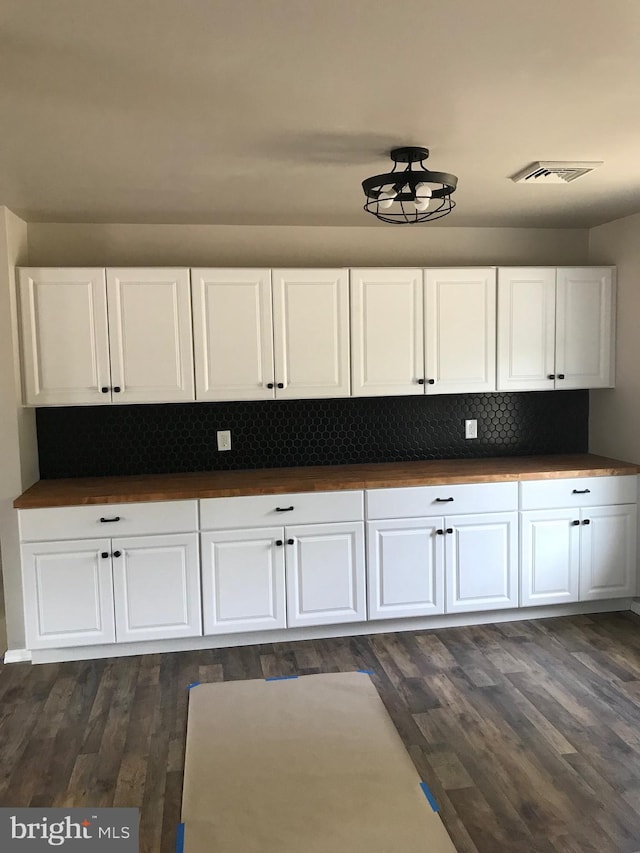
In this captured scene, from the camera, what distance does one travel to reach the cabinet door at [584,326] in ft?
13.6

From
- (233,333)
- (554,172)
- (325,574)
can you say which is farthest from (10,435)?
(554,172)

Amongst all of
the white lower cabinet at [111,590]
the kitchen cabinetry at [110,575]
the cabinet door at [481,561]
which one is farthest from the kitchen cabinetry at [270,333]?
the cabinet door at [481,561]

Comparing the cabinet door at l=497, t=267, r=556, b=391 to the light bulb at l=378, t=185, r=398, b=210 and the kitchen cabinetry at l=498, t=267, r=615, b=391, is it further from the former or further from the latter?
the light bulb at l=378, t=185, r=398, b=210

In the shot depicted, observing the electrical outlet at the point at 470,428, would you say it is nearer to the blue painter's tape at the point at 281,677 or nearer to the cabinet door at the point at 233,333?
the cabinet door at the point at 233,333

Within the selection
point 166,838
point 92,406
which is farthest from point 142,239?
point 166,838

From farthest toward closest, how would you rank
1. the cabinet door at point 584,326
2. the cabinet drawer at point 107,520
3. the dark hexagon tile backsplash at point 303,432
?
the cabinet door at point 584,326, the dark hexagon tile backsplash at point 303,432, the cabinet drawer at point 107,520

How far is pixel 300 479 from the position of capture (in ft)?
12.4

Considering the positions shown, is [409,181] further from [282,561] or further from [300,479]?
[282,561]

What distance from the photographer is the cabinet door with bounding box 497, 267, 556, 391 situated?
13.4 feet

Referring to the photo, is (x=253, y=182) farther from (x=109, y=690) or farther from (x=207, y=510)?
(x=109, y=690)

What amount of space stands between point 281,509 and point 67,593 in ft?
3.89

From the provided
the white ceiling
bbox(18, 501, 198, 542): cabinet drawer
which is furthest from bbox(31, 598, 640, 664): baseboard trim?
the white ceiling

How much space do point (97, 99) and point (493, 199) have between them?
2171mm

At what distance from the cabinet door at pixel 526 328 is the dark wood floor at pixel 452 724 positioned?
4.79 feet
